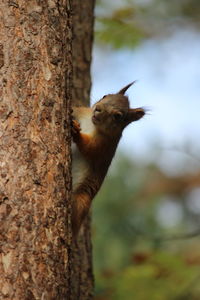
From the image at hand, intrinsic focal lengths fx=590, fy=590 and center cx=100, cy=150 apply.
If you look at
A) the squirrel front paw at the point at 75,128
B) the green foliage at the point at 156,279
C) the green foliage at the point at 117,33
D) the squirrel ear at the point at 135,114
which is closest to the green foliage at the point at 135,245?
the green foliage at the point at 156,279

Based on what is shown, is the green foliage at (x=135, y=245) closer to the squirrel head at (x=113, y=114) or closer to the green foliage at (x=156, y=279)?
the green foliage at (x=156, y=279)

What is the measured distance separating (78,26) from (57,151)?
6.70ft

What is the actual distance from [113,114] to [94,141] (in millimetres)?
313

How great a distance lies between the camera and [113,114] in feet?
13.0

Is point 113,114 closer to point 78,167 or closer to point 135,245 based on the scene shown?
point 78,167

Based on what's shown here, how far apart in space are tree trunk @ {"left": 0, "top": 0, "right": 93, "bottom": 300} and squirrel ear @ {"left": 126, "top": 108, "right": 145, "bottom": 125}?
1.16 metres

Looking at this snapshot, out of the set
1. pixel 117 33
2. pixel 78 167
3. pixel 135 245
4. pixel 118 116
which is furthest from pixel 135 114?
pixel 135 245

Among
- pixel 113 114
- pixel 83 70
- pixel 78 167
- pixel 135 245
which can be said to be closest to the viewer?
pixel 78 167

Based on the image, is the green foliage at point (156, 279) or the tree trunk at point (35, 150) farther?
the green foliage at point (156, 279)

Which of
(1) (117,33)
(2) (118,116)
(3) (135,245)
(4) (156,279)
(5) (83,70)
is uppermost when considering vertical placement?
(1) (117,33)

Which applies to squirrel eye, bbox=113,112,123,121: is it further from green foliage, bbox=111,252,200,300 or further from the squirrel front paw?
green foliage, bbox=111,252,200,300

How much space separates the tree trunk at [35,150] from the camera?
2418 mm

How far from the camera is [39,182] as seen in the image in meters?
2.54

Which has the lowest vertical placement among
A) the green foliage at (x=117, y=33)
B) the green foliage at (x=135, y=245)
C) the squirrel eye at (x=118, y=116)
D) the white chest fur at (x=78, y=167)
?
the green foliage at (x=135, y=245)
